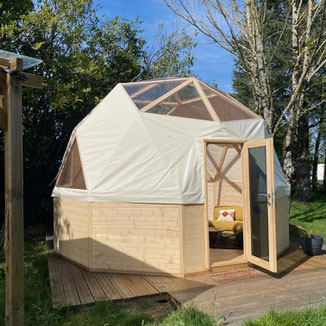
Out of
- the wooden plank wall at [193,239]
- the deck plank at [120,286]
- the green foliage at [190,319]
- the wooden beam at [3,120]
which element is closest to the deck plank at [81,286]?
the deck plank at [120,286]

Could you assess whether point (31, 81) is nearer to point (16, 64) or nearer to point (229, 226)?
point (16, 64)

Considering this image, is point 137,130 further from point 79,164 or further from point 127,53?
point 127,53

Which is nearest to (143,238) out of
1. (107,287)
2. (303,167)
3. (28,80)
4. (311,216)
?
(107,287)

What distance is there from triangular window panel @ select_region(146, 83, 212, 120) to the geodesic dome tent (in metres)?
0.02

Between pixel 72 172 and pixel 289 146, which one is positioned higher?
pixel 289 146

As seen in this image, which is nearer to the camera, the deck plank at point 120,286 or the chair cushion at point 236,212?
the deck plank at point 120,286

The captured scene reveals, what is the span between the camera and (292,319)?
11.3 feet

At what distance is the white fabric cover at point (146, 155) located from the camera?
554cm

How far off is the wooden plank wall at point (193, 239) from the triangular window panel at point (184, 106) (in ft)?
5.84


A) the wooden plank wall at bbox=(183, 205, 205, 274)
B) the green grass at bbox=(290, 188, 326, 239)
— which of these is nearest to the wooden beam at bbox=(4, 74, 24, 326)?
the wooden plank wall at bbox=(183, 205, 205, 274)

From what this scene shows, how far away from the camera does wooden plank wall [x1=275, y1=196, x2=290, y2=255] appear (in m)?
6.54

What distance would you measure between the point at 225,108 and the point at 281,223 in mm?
2661

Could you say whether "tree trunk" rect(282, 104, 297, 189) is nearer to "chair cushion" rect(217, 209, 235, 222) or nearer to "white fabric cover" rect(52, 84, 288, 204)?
"chair cushion" rect(217, 209, 235, 222)

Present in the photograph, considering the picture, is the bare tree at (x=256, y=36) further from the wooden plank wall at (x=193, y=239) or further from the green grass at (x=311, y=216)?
the wooden plank wall at (x=193, y=239)
